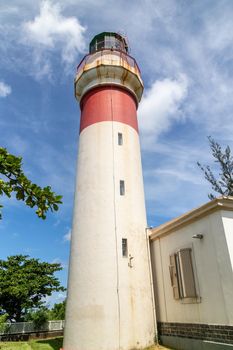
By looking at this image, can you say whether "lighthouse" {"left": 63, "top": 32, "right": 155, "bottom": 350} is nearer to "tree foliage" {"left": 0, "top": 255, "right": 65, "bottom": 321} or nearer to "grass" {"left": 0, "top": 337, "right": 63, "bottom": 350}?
"grass" {"left": 0, "top": 337, "right": 63, "bottom": 350}

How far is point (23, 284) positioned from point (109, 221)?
14227 mm

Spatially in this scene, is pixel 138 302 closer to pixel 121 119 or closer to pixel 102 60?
pixel 121 119

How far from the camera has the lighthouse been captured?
11750mm

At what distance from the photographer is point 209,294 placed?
10570 millimetres

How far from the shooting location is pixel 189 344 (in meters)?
11.2

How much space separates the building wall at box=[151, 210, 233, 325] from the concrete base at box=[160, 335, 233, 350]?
0.67m

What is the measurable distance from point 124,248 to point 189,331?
14.4ft

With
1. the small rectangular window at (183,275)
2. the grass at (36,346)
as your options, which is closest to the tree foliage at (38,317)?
the grass at (36,346)

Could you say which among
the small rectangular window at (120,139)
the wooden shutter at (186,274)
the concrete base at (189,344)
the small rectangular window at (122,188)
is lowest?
the concrete base at (189,344)

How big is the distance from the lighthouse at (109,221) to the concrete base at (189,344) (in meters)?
0.77

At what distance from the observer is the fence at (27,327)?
21.9 m

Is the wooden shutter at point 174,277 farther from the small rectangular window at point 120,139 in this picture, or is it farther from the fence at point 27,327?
the fence at point 27,327

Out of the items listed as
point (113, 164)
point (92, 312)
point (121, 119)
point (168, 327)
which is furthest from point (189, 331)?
point (121, 119)

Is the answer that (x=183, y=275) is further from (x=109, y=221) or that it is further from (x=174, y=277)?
(x=109, y=221)
